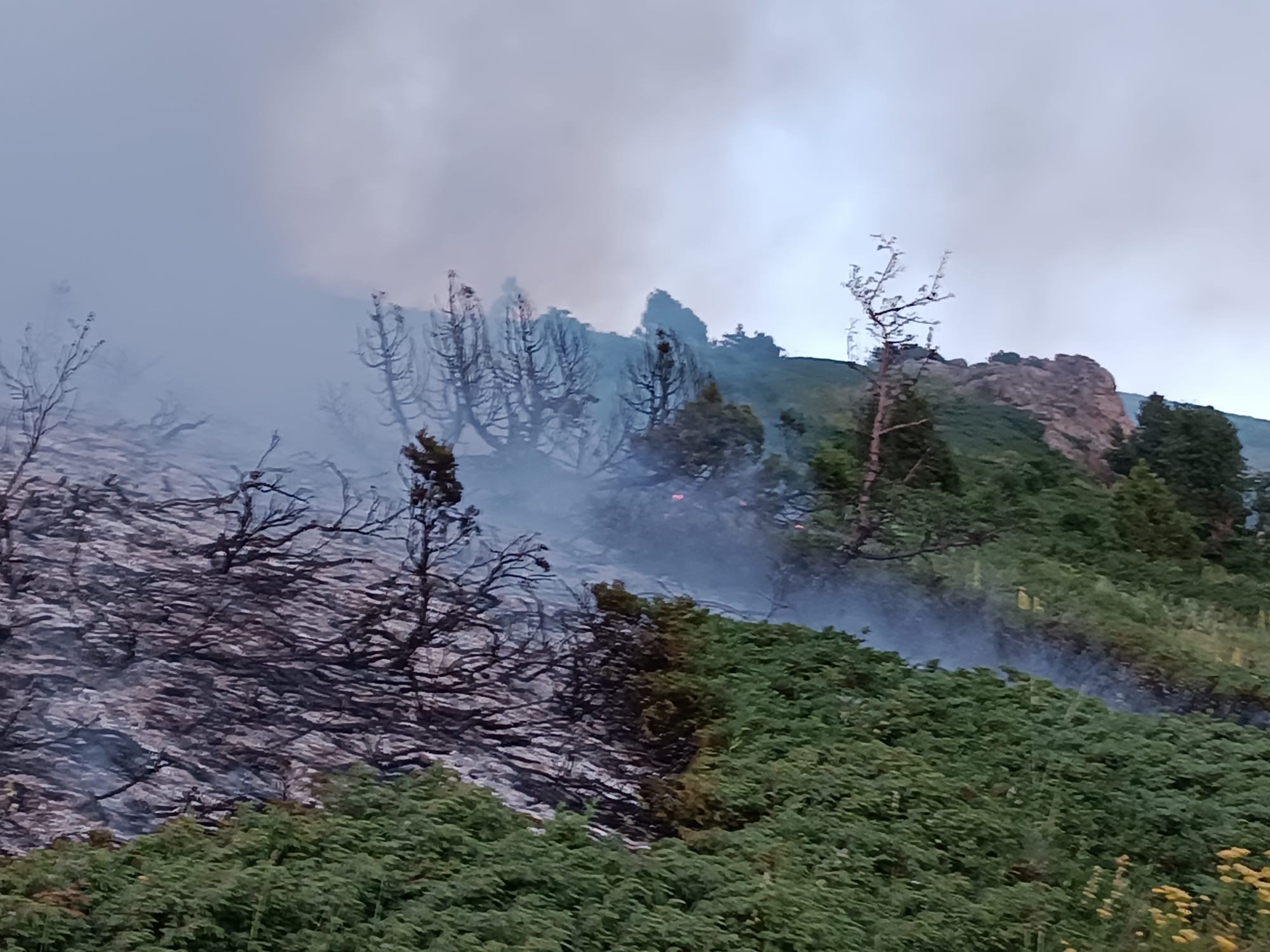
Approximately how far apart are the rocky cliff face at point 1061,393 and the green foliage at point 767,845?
60.2 ft

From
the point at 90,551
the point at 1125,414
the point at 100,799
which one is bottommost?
the point at 100,799

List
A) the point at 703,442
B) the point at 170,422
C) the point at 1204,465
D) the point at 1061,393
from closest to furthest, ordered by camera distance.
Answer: the point at 170,422
the point at 703,442
the point at 1204,465
the point at 1061,393

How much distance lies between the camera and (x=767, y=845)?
454cm

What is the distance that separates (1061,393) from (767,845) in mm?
23819

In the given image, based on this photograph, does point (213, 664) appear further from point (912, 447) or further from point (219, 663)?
point (912, 447)

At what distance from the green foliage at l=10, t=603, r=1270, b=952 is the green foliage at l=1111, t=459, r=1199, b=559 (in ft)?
25.1

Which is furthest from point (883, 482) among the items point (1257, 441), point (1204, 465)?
point (1257, 441)

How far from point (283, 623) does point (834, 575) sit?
496 centimetres

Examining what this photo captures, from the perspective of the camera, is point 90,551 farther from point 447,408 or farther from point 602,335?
point 602,335

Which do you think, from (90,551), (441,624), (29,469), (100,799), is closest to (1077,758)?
(441,624)

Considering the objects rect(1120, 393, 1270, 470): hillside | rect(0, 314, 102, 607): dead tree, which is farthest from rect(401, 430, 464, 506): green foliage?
rect(1120, 393, 1270, 470): hillside

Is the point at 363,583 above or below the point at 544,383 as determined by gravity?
below

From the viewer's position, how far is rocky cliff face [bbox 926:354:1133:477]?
79.5ft

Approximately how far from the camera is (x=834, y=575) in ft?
30.0
